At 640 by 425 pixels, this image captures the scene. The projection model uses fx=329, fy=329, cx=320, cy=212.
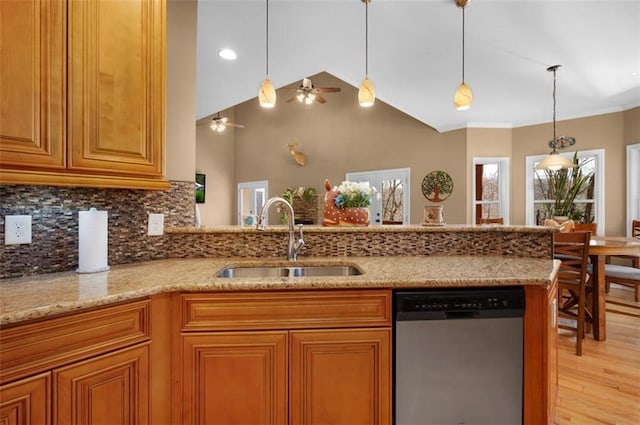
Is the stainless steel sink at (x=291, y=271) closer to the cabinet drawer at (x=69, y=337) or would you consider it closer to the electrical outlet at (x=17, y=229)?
the cabinet drawer at (x=69, y=337)

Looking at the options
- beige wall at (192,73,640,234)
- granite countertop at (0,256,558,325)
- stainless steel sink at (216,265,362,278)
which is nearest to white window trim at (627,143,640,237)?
beige wall at (192,73,640,234)

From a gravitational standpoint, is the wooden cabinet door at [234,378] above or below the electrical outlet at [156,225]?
below

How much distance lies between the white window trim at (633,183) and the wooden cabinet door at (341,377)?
15.7 ft

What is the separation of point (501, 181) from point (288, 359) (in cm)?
Result: 516

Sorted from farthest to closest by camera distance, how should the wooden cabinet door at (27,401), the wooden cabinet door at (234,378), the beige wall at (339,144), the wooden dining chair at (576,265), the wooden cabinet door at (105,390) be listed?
the beige wall at (339,144), the wooden dining chair at (576,265), the wooden cabinet door at (234,378), the wooden cabinet door at (105,390), the wooden cabinet door at (27,401)

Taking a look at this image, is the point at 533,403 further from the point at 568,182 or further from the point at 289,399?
the point at 568,182

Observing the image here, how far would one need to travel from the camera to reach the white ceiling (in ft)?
10.0

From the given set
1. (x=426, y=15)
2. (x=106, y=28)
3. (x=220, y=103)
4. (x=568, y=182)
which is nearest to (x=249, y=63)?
A: (x=220, y=103)

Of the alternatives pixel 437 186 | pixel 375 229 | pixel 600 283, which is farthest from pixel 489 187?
pixel 375 229

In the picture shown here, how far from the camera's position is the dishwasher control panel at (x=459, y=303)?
51.9 inches

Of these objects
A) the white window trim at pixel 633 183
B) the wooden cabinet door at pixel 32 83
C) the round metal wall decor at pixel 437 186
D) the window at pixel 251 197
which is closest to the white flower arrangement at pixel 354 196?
the wooden cabinet door at pixel 32 83

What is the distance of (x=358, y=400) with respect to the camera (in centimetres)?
131

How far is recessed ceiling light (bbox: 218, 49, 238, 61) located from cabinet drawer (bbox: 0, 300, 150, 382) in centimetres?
342

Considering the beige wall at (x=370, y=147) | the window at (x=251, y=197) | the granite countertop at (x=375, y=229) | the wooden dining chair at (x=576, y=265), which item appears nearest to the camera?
the granite countertop at (x=375, y=229)
